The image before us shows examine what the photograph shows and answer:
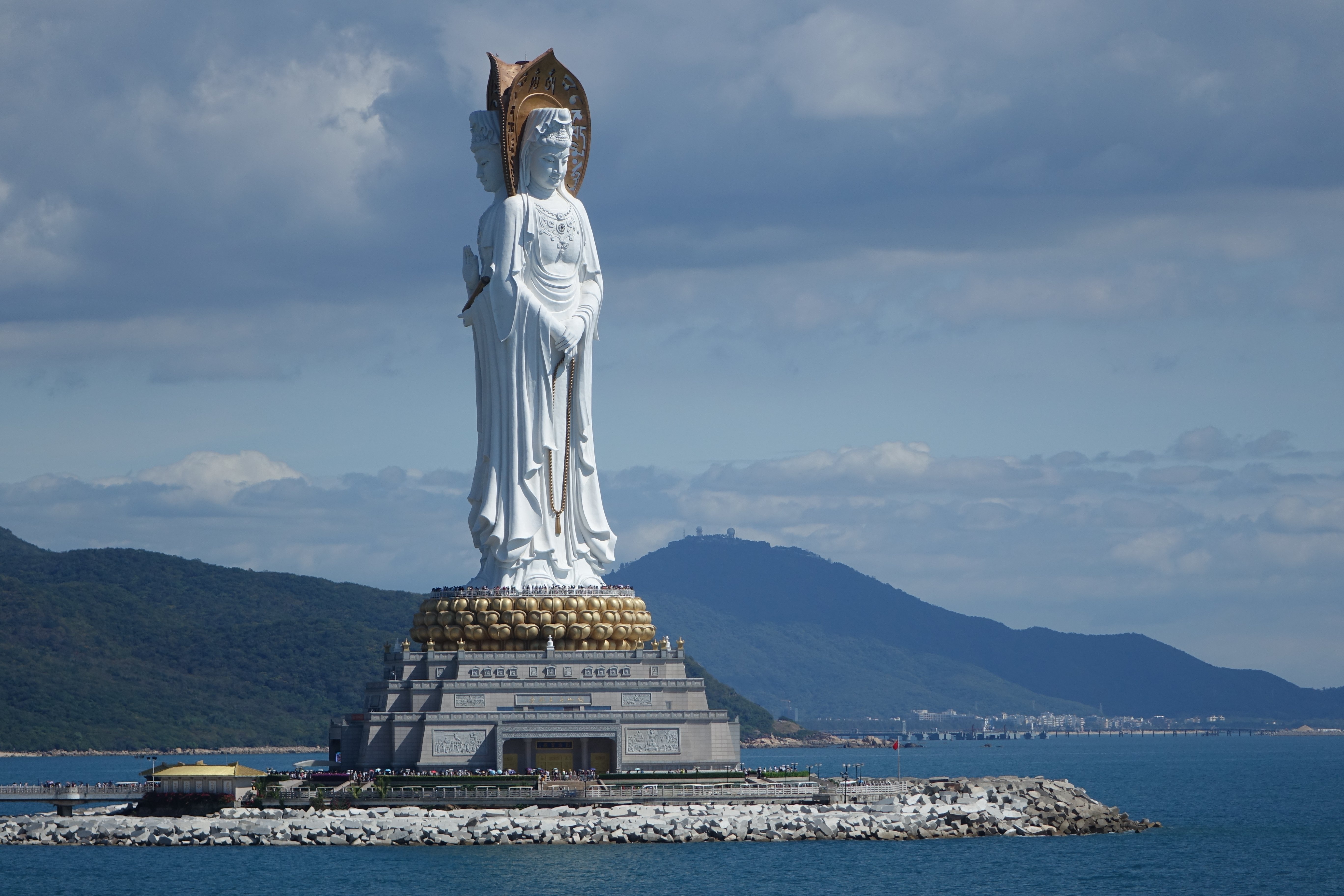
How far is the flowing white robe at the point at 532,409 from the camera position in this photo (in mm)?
45812

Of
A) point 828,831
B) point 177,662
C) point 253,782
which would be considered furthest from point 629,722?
point 177,662

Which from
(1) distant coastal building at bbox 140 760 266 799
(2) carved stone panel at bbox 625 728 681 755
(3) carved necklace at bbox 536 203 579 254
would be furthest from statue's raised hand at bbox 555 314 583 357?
(1) distant coastal building at bbox 140 760 266 799

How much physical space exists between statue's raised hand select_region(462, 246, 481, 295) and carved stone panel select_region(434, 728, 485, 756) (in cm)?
1050

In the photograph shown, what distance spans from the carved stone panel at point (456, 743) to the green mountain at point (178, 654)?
66818mm

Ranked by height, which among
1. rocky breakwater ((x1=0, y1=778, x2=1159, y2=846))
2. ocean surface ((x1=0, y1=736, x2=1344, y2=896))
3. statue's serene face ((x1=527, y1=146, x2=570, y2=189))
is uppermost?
statue's serene face ((x1=527, y1=146, x2=570, y2=189))

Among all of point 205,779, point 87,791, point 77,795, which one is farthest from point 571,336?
point 77,795

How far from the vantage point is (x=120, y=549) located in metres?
140

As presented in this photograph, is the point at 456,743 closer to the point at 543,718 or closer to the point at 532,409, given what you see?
the point at 543,718

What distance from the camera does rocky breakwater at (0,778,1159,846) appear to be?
3866 cm

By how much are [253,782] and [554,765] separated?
21.4ft

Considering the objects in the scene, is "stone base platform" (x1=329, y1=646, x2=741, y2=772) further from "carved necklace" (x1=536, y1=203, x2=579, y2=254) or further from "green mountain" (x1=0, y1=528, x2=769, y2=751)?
"green mountain" (x1=0, y1=528, x2=769, y2=751)

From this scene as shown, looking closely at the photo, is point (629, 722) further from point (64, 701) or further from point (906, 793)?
point (64, 701)

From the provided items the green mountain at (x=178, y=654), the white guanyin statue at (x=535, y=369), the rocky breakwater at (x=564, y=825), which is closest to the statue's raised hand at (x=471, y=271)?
the white guanyin statue at (x=535, y=369)

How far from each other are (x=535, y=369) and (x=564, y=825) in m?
11.9
